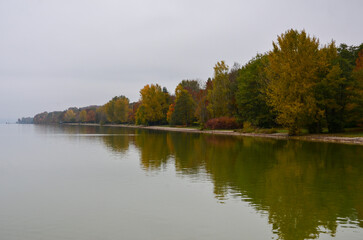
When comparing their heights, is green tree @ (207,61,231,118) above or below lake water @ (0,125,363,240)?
above

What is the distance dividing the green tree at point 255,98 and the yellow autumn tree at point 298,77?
31.0 ft

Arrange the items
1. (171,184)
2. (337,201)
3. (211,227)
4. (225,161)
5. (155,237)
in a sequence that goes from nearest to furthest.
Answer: (155,237) → (211,227) → (337,201) → (171,184) → (225,161)

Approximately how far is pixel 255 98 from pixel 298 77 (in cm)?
1339

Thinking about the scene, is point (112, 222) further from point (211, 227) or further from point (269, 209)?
point (269, 209)

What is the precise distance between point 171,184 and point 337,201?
22.8 feet

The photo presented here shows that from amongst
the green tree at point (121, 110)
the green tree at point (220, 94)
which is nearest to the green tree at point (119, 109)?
the green tree at point (121, 110)

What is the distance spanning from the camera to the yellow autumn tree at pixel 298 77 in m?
39.3

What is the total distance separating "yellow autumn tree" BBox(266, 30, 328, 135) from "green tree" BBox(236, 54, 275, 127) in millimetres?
9442

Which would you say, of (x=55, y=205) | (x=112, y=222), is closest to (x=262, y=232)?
(x=112, y=222)

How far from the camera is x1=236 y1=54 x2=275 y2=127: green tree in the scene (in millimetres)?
52784

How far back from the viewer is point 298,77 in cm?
4009

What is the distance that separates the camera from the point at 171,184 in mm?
14359

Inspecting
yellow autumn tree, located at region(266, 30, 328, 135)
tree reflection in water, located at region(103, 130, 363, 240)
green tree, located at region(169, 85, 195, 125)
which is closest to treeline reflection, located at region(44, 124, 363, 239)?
tree reflection in water, located at region(103, 130, 363, 240)

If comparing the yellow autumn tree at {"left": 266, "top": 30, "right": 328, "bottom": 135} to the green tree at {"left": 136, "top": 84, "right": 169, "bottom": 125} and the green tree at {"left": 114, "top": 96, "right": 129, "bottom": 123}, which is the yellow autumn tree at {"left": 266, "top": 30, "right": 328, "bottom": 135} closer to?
the green tree at {"left": 136, "top": 84, "right": 169, "bottom": 125}
